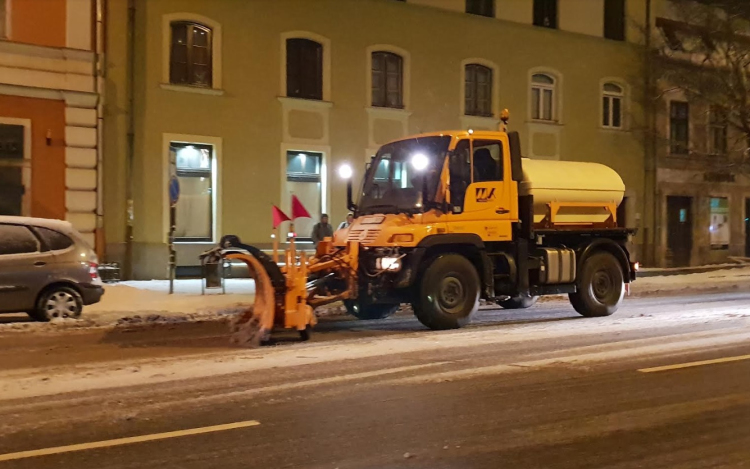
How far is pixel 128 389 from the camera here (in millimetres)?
7547

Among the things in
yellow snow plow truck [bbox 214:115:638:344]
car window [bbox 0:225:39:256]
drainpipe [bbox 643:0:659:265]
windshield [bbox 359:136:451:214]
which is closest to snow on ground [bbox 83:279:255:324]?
car window [bbox 0:225:39:256]

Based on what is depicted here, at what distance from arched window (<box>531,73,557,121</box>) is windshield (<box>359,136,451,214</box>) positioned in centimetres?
1360

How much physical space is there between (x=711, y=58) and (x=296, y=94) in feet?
47.8

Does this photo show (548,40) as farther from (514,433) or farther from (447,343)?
(514,433)

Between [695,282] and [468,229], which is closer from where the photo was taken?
[468,229]

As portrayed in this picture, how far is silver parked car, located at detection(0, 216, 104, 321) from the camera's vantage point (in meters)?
12.0

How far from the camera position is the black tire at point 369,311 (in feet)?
42.3

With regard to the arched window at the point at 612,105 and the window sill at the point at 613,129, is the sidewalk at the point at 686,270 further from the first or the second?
the arched window at the point at 612,105

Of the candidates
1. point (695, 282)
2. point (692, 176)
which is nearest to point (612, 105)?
point (692, 176)

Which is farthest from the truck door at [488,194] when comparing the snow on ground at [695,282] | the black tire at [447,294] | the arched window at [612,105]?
the arched window at [612,105]

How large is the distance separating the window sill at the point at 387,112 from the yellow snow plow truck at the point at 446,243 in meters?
9.29

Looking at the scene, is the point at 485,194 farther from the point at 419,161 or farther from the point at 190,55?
the point at 190,55

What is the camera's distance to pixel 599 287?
13.4m

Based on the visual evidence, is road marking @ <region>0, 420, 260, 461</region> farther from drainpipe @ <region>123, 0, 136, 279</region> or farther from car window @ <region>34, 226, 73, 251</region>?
drainpipe @ <region>123, 0, 136, 279</region>
